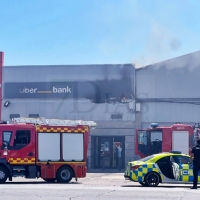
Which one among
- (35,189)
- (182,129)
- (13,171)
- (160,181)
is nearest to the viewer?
(35,189)

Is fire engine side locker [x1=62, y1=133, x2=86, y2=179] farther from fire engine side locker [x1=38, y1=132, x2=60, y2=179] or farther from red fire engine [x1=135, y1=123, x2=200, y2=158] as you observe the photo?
red fire engine [x1=135, y1=123, x2=200, y2=158]

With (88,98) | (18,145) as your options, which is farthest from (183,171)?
(88,98)

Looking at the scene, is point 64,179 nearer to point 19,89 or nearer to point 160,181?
point 160,181

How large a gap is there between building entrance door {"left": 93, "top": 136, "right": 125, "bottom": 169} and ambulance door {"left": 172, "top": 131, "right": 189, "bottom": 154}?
264 inches

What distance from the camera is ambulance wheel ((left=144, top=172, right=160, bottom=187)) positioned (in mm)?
20688

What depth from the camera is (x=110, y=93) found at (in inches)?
1411

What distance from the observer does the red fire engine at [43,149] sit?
22.8 meters

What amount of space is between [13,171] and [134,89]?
14708 mm

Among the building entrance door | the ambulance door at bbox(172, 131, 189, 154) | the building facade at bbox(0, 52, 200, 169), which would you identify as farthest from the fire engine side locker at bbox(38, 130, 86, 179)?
the building entrance door

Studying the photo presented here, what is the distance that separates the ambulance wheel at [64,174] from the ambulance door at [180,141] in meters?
8.43

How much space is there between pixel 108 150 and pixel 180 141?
768cm

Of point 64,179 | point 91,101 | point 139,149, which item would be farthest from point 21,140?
point 91,101

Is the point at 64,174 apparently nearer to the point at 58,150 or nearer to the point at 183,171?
the point at 58,150

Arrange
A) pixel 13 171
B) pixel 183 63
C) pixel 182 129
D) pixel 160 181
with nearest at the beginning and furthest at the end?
pixel 160 181
pixel 13 171
pixel 182 129
pixel 183 63
